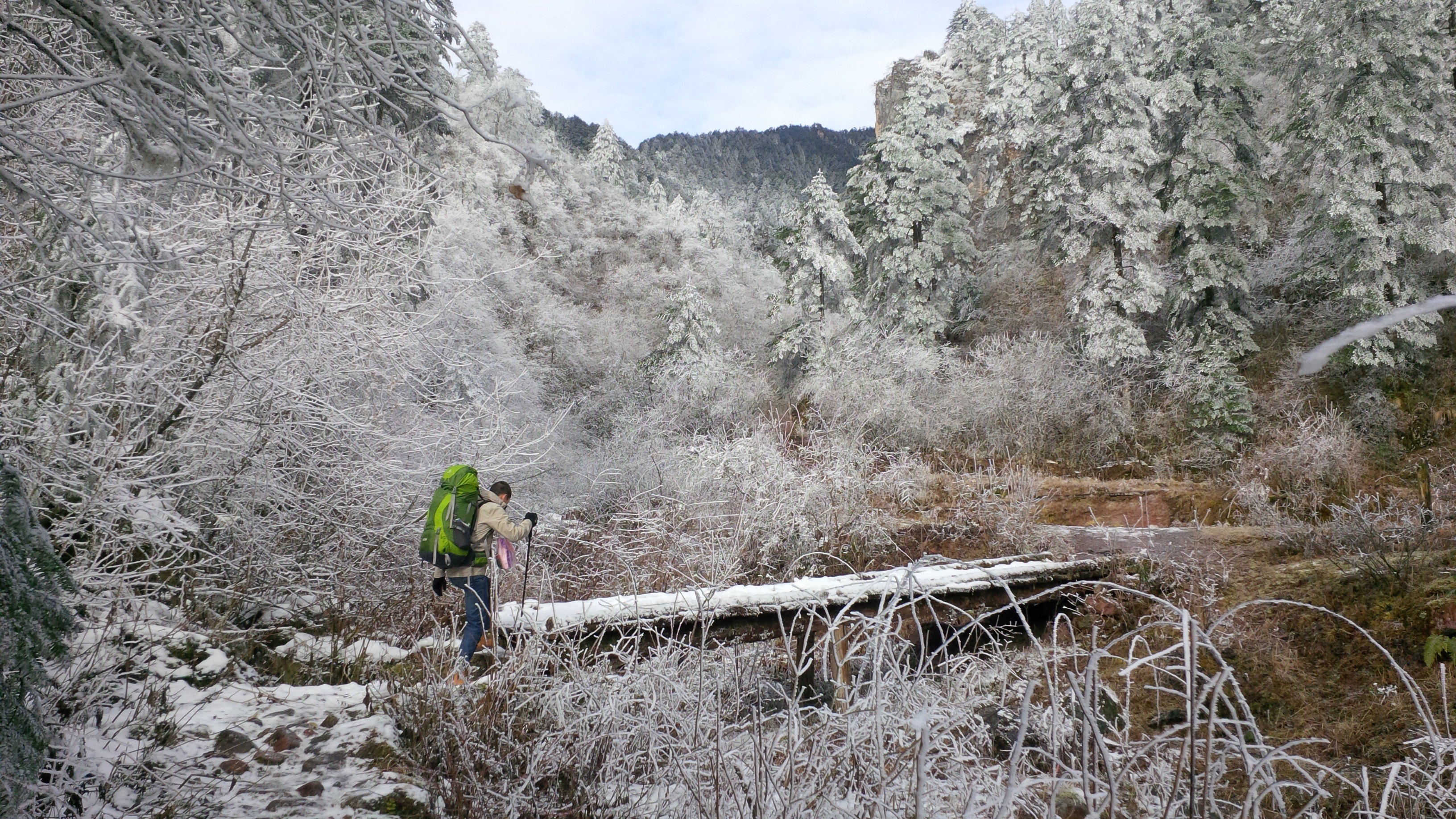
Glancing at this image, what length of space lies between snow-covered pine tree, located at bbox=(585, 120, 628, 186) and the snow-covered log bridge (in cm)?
3389

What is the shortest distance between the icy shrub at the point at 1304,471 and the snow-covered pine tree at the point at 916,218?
929 cm

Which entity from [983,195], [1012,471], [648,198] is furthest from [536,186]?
[1012,471]

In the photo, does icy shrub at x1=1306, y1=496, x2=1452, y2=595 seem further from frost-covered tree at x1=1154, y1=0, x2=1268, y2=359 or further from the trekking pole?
frost-covered tree at x1=1154, y1=0, x2=1268, y2=359

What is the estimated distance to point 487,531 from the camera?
5762 millimetres

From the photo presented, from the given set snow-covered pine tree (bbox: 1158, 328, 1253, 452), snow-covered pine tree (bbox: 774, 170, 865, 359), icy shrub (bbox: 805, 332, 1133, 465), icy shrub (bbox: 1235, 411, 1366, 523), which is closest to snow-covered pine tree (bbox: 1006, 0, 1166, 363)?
snow-covered pine tree (bbox: 1158, 328, 1253, 452)

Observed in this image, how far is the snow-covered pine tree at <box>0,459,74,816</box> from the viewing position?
191 cm

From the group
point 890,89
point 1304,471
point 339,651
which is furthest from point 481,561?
point 890,89

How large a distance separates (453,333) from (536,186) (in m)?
21.4

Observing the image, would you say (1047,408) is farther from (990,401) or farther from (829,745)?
(829,745)

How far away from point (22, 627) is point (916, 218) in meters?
22.3

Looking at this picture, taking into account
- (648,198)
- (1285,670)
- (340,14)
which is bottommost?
(1285,670)

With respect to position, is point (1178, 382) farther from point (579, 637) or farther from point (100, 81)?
point (100, 81)

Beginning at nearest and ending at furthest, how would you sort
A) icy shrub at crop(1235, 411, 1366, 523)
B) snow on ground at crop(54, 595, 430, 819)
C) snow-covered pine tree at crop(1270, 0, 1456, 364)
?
snow on ground at crop(54, 595, 430, 819), icy shrub at crop(1235, 411, 1366, 523), snow-covered pine tree at crop(1270, 0, 1456, 364)

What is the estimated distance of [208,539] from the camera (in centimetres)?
678
